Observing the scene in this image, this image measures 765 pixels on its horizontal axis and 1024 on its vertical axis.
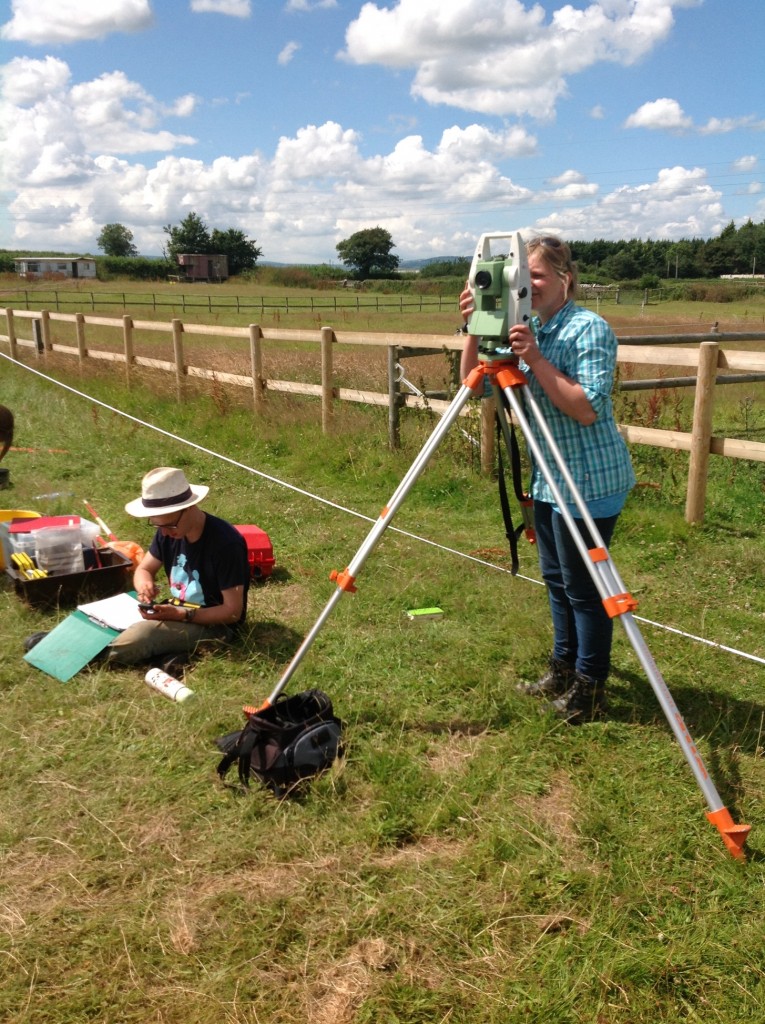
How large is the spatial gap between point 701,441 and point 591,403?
3.51m

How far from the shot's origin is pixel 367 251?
93062 mm

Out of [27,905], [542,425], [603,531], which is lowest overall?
[27,905]

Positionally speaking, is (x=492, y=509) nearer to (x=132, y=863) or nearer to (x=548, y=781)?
(x=548, y=781)

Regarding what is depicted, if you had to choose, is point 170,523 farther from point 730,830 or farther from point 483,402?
point 483,402

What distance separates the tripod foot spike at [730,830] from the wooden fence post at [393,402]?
232 inches

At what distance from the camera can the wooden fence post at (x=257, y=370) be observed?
32.6 ft

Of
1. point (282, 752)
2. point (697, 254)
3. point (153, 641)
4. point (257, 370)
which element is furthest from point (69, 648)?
point (697, 254)

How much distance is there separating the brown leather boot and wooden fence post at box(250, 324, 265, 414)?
6926 mm

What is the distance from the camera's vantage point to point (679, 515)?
6266 millimetres

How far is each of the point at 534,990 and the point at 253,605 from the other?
3.11m

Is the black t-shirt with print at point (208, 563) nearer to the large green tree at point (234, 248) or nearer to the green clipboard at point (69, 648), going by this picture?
the green clipboard at point (69, 648)

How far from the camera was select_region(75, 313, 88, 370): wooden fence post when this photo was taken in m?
14.2

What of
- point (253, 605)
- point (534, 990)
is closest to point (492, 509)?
point (253, 605)

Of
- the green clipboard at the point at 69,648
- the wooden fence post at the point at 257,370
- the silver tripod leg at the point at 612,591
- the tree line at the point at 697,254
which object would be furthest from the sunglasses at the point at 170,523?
the tree line at the point at 697,254
